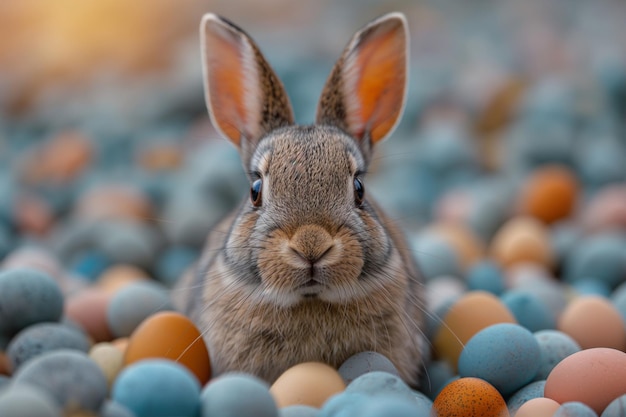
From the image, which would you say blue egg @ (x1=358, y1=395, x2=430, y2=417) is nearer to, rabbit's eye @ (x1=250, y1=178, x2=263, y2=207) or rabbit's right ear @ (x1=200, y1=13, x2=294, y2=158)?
rabbit's eye @ (x1=250, y1=178, x2=263, y2=207)

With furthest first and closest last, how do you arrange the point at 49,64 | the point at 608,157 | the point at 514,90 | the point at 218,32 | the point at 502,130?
the point at 49,64 → the point at 514,90 → the point at 502,130 → the point at 608,157 → the point at 218,32

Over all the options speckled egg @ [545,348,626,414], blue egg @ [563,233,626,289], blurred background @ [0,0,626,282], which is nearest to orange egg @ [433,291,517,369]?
speckled egg @ [545,348,626,414]

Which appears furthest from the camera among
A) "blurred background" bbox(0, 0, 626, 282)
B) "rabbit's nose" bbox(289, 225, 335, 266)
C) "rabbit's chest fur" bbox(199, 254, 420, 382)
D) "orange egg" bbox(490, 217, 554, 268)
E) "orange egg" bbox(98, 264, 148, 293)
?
"blurred background" bbox(0, 0, 626, 282)

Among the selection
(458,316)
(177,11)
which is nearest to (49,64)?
(177,11)

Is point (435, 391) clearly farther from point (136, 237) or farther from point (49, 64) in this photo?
point (49, 64)

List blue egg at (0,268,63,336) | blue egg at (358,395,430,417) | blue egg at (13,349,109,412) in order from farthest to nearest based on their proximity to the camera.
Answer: blue egg at (0,268,63,336)
blue egg at (13,349,109,412)
blue egg at (358,395,430,417)

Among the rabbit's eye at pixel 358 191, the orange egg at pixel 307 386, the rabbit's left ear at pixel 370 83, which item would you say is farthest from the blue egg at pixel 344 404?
the rabbit's left ear at pixel 370 83
